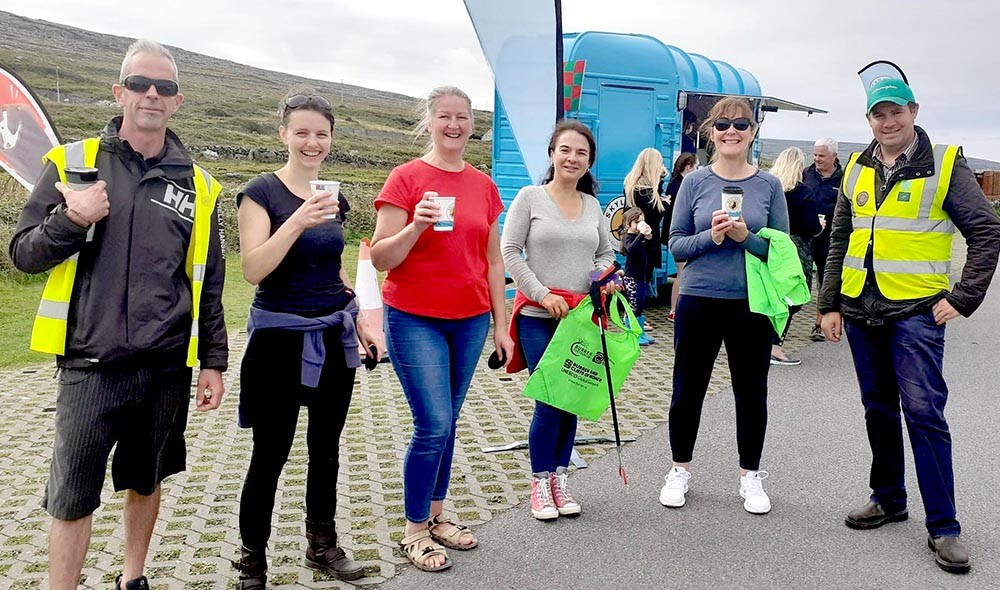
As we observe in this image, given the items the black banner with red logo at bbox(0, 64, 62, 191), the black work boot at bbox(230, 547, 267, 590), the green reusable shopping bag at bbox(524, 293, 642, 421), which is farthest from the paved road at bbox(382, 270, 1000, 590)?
the black banner with red logo at bbox(0, 64, 62, 191)

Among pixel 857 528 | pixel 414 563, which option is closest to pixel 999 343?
pixel 857 528

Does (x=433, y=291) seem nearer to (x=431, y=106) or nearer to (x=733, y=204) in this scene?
(x=431, y=106)

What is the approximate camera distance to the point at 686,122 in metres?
11.0

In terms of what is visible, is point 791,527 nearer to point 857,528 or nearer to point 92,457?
point 857,528

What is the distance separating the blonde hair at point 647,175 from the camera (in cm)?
838

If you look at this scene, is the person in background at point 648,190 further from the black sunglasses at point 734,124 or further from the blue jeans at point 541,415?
the blue jeans at point 541,415

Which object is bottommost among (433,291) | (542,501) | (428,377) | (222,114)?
(542,501)

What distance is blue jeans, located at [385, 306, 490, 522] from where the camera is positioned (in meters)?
3.37

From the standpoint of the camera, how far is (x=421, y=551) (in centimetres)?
347

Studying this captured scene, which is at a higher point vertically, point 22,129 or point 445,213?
point 22,129

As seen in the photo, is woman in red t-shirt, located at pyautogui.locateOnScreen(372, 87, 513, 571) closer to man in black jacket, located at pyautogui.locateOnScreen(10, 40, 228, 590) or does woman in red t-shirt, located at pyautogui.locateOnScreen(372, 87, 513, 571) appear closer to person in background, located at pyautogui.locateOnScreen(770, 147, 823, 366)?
man in black jacket, located at pyautogui.locateOnScreen(10, 40, 228, 590)

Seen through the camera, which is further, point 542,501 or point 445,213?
point 542,501

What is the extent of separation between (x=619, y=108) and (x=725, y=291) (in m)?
6.07

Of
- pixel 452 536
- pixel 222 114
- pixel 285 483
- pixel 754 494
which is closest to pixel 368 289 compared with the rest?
pixel 285 483
